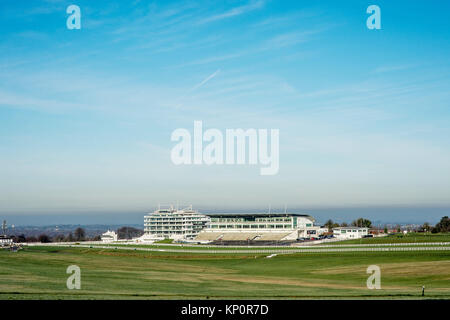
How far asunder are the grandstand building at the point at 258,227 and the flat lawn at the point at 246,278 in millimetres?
56727

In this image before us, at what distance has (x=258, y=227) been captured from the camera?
6565 inches

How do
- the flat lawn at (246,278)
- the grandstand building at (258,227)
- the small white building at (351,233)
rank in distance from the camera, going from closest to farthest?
the flat lawn at (246,278), the small white building at (351,233), the grandstand building at (258,227)

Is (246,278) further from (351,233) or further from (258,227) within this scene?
(258,227)

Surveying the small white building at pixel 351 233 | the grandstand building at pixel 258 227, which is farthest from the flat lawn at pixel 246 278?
the small white building at pixel 351 233

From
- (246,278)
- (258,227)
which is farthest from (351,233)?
(246,278)

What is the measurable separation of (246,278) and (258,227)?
113m

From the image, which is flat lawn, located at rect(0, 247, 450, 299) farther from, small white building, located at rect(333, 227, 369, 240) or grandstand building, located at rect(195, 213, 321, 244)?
small white building, located at rect(333, 227, 369, 240)

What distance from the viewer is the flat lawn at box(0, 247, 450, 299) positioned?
3106cm

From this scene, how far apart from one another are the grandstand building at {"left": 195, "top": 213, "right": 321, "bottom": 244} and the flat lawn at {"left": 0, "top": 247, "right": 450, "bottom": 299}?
5673 cm

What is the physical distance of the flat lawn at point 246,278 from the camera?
31.1 meters

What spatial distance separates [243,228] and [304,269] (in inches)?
3971

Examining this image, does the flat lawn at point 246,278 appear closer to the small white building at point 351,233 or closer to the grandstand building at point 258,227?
the grandstand building at point 258,227
